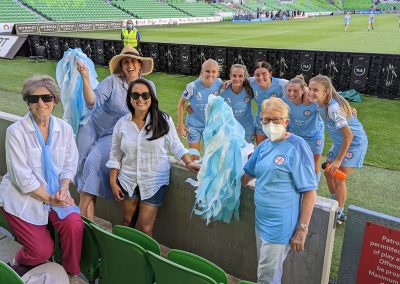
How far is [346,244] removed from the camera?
8.84 ft

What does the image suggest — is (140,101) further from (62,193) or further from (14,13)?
(14,13)

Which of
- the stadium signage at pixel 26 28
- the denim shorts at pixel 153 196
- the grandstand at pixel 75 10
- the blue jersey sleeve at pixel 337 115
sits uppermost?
the grandstand at pixel 75 10

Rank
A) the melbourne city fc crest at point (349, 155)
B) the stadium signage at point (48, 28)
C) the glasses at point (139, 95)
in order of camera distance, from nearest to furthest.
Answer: the glasses at point (139, 95), the melbourne city fc crest at point (349, 155), the stadium signage at point (48, 28)

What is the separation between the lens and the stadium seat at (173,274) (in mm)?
1978

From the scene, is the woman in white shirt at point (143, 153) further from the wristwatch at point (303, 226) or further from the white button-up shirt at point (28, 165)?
the wristwatch at point (303, 226)

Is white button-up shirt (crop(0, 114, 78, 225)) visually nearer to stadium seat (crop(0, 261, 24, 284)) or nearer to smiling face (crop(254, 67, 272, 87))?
stadium seat (crop(0, 261, 24, 284))

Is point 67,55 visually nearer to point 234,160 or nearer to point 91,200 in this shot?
point 91,200

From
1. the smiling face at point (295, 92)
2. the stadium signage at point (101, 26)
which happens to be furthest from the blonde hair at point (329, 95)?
the stadium signage at point (101, 26)

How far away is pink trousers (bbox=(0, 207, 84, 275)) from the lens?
281 centimetres

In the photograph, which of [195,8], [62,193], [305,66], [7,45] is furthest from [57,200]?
[195,8]

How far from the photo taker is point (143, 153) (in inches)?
121

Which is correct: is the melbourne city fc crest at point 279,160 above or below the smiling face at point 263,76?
below

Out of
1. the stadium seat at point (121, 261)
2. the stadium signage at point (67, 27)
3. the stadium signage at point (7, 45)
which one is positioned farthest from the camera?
the stadium signage at point (67, 27)

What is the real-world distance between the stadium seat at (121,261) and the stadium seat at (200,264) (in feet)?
0.60
